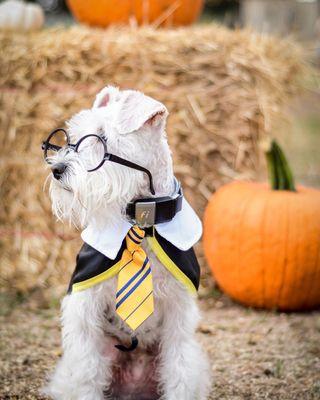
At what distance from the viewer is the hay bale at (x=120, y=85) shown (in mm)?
4586

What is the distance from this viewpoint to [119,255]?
8.78 ft

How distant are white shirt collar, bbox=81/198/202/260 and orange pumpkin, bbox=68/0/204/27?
2.74 metres

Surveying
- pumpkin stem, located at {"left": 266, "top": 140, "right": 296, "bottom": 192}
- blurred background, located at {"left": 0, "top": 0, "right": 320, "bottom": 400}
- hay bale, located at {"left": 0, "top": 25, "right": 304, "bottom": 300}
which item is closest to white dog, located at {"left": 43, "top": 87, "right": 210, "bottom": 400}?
blurred background, located at {"left": 0, "top": 0, "right": 320, "bottom": 400}

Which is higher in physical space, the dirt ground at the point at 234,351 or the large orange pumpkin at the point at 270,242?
the large orange pumpkin at the point at 270,242

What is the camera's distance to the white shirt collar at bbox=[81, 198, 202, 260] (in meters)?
2.62

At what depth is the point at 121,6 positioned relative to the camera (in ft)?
16.3

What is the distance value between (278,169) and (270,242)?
54cm

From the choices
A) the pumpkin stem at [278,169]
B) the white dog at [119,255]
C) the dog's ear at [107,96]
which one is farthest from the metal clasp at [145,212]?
the pumpkin stem at [278,169]

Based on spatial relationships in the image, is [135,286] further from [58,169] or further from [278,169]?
[278,169]

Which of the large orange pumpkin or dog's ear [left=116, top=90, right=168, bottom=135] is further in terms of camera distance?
the large orange pumpkin

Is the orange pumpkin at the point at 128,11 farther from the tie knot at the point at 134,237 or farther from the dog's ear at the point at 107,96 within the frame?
the tie knot at the point at 134,237

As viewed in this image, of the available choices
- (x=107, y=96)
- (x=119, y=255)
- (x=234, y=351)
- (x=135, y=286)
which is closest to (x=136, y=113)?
(x=107, y=96)

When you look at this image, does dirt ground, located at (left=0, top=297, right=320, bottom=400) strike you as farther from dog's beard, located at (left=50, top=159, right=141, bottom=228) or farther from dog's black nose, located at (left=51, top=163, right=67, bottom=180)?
dog's black nose, located at (left=51, top=163, right=67, bottom=180)

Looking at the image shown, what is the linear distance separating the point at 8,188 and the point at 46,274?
728mm
